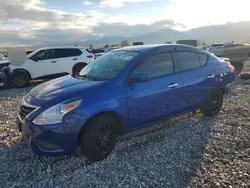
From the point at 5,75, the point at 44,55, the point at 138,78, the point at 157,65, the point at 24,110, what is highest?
the point at 44,55

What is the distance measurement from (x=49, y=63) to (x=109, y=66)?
7.83 meters

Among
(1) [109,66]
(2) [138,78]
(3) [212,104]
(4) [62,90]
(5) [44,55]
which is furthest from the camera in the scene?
(5) [44,55]

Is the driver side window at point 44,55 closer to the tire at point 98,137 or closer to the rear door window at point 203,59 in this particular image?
the rear door window at point 203,59

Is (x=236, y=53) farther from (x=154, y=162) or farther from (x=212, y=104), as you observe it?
(x=154, y=162)

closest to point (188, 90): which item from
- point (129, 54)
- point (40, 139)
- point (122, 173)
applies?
point (129, 54)

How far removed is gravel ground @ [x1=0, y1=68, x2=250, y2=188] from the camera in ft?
10.8

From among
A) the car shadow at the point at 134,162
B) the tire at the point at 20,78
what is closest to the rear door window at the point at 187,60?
the car shadow at the point at 134,162

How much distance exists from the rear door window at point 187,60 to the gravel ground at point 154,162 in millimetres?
1205

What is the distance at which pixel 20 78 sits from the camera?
11195 millimetres

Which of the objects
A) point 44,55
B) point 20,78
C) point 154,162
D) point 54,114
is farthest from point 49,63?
point 154,162

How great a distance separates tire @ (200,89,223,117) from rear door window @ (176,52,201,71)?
82cm

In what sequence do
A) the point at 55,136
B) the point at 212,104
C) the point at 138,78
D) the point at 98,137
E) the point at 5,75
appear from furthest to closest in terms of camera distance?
the point at 5,75 < the point at 212,104 < the point at 138,78 < the point at 98,137 < the point at 55,136

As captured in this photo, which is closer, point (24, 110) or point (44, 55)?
point (24, 110)

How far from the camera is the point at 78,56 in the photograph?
12234mm
